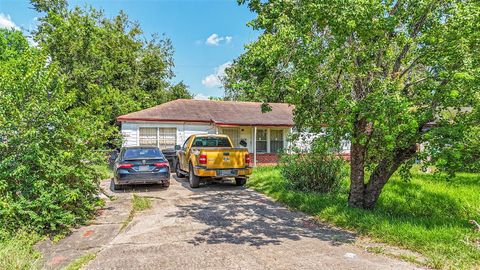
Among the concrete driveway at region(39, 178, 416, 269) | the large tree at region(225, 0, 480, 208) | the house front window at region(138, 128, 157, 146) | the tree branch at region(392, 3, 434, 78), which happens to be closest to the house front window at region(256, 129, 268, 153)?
the house front window at region(138, 128, 157, 146)

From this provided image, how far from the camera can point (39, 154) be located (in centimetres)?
617

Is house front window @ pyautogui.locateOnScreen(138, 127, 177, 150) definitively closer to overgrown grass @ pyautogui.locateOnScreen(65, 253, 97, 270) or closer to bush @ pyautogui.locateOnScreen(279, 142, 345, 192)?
bush @ pyautogui.locateOnScreen(279, 142, 345, 192)

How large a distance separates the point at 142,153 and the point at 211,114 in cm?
969

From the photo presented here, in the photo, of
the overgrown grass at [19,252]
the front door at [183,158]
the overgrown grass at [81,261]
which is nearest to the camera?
the overgrown grass at [19,252]

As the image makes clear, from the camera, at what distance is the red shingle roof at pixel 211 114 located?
62.1 feet

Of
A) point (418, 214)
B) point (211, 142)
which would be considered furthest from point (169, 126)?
point (418, 214)

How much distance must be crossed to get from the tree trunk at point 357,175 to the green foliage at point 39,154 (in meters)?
5.98

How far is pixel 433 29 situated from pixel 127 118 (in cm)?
1538

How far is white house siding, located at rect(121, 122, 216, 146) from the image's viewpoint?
18234 millimetres

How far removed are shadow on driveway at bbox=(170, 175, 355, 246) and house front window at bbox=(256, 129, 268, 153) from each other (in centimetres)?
1121

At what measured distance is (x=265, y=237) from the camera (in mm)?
5938

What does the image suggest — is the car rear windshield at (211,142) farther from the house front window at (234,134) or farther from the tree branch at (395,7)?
the tree branch at (395,7)

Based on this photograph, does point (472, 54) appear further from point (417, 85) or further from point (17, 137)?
point (17, 137)

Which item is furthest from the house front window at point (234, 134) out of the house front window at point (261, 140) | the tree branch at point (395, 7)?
the tree branch at point (395, 7)
